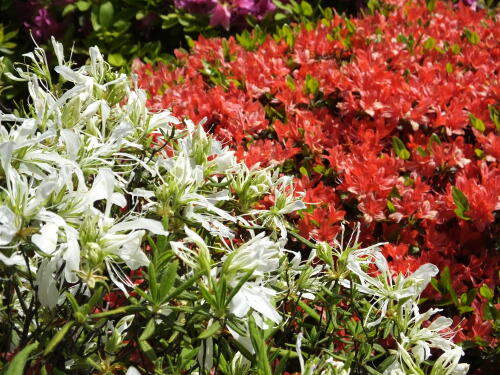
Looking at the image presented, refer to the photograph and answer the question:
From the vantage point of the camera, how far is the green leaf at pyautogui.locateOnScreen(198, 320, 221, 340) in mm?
1019

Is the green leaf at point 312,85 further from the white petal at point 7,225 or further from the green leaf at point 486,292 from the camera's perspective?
the white petal at point 7,225

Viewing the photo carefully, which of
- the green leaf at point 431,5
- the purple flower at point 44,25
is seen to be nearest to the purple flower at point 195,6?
Result: the purple flower at point 44,25

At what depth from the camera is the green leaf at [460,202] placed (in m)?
1.85

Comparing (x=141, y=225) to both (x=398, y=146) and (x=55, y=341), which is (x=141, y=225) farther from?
(x=398, y=146)

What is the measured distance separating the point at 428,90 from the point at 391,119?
7.5 inches

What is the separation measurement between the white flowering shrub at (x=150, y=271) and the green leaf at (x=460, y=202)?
56 centimetres

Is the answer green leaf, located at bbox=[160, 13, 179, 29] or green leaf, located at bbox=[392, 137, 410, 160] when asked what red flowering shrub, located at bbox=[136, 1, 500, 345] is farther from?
green leaf, located at bbox=[160, 13, 179, 29]

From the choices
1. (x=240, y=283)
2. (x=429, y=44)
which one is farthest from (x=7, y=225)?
(x=429, y=44)

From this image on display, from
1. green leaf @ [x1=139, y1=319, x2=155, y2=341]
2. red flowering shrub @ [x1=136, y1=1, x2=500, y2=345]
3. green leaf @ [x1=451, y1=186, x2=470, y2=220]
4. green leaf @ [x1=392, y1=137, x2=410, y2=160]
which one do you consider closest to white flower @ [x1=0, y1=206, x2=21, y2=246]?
green leaf @ [x1=139, y1=319, x2=155, y2=341]

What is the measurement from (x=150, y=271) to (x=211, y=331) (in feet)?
0.44

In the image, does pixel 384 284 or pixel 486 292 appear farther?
pixel 486 292

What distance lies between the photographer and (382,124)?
7.25 feet

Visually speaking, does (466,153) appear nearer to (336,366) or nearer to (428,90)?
(428,90)

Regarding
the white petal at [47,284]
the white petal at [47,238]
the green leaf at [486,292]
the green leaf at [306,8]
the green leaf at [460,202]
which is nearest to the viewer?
the white petal at [47,238]
